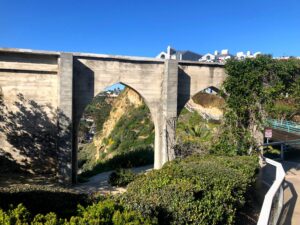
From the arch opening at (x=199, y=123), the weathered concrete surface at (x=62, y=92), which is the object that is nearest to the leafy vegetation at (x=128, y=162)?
the arch opening at (x=199, y=123)

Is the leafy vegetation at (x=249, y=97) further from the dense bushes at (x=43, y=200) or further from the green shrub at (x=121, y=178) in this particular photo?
the dense bushes at (x=43, y=200)

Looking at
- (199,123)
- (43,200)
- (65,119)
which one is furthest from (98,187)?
(199,123)

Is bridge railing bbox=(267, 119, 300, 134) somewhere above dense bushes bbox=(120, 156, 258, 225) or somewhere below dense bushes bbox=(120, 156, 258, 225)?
above

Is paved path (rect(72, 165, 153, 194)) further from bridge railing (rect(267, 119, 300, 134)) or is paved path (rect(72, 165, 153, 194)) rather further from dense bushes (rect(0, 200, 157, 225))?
bridge railing (rect(267, 119, 300, 134))

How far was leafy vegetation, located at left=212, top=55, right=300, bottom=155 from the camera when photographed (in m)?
13.0

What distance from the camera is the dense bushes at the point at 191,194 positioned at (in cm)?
551

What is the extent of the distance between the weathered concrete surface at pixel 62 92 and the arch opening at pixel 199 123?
850 millimetres

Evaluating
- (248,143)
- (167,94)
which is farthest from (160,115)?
(248,143)

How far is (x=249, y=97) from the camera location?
1317 cm

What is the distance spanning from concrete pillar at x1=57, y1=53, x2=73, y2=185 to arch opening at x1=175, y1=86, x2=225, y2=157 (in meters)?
4.54

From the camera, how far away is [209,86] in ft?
46.4

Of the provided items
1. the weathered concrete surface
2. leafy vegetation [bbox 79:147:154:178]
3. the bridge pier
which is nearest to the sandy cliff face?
leafy vegetation [bbox 79:147:154:178]

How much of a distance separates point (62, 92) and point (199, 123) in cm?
1495

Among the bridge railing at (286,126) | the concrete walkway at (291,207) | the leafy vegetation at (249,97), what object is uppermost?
the leafy vegetation at (249,97)
